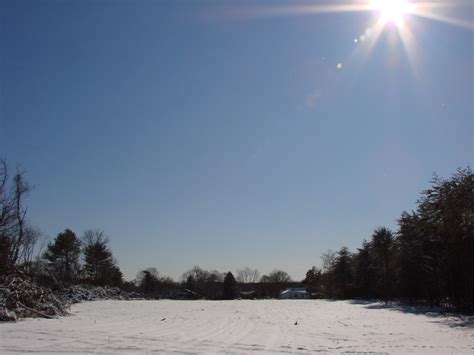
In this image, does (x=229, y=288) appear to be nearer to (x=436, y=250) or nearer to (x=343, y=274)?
(x=343, y=274)

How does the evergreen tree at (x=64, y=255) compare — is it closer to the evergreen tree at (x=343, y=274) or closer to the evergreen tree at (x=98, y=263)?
the evergreen tree at (x=98, y=263)

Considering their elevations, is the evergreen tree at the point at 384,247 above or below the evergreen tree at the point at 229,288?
above

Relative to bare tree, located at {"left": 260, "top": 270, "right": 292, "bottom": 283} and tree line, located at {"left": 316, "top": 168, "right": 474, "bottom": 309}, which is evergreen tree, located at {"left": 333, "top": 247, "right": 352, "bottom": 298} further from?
bare tree, located at {"left": 260, "top": 270, "right": 292, "bottom": 283}

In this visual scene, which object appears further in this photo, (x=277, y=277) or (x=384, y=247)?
(x=277, y=277)

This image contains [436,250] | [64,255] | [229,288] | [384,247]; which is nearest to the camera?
[436,250]

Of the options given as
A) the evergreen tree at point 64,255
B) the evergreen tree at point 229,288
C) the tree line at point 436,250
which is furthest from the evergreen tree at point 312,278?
the evergreen tree at point 64,255

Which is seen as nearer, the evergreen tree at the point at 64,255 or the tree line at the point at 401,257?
the tree line at the point at 401,257

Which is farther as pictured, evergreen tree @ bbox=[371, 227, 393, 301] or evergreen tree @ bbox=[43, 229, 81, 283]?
evergreen tree @ bbox=[43, 229, 81, 283]

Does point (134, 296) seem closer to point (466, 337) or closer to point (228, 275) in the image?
point (228, 275)

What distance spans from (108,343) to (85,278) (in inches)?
1900

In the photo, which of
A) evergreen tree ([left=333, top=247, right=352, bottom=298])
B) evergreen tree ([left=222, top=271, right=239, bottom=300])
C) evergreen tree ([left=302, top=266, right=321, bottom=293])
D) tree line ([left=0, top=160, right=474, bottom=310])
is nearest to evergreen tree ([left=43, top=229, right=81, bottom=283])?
tree line ([left=0, top=160, right=474, bottom=310])

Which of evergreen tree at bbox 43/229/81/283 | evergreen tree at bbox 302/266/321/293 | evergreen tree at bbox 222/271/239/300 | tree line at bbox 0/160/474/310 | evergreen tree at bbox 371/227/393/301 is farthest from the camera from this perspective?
evergreen tree at bbox 302/266/321/293

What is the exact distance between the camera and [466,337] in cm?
1220

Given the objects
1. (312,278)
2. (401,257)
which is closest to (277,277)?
(312,278)
